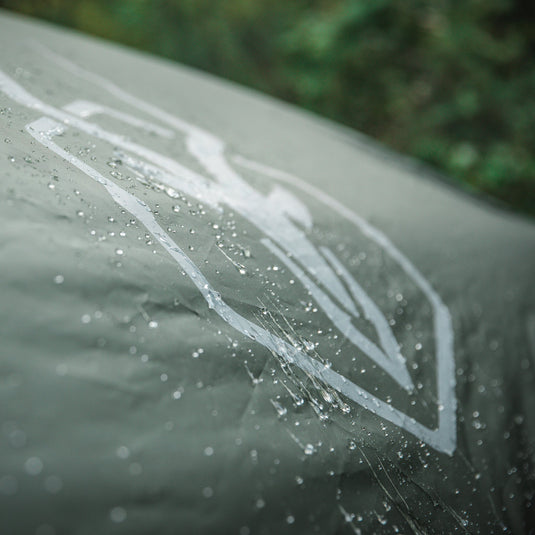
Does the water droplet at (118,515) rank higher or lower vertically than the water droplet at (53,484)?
lower

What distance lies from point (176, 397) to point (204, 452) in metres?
0.07

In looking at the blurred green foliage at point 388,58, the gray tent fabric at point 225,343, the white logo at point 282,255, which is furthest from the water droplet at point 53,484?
the blurred green foliage at point 388,58

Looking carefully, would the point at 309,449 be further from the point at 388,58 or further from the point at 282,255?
the point at 388,58

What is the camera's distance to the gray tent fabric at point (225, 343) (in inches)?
17.5

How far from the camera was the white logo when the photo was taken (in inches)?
24.8

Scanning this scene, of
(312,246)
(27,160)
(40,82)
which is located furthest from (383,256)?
(40,82)

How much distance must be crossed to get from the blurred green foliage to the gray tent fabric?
290 centimetres

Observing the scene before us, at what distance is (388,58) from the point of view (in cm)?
406

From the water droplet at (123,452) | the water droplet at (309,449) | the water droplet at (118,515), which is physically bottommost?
the water droplet at (309,449)

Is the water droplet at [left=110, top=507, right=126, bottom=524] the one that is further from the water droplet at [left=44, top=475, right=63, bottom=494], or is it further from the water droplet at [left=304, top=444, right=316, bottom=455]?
the water droplet at [left=304, top=444, right=316, bottom=455]

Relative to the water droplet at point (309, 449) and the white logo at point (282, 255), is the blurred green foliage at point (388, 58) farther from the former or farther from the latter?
the water droplet at point (309, 449)

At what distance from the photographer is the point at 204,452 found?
1.58 ft

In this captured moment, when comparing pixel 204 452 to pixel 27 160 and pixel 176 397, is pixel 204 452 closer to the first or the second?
pixel 176 397

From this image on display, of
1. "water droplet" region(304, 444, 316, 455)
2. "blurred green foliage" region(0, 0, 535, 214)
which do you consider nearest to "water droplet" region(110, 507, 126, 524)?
"water droplet" region(304, 444, 316, 455)
